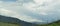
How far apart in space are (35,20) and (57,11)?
18cm

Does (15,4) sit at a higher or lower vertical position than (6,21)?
higher

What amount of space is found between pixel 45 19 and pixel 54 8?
0.11 m

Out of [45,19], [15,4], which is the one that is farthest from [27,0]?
[45,19]

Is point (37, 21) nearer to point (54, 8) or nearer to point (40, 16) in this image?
point (40, 16)

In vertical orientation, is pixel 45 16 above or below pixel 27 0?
below

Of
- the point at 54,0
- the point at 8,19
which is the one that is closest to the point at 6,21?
the point at 8,19

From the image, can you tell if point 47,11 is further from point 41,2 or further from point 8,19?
point 8,19

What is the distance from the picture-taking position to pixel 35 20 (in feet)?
3.64

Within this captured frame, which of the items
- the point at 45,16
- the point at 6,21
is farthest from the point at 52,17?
the point at 6,21

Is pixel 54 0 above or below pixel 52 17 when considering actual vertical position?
above

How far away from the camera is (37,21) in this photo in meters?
1.10

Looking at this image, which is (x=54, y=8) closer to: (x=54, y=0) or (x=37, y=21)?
(x=54, y=0)

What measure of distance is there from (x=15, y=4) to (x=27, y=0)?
0.10m

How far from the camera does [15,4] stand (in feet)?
3.92
